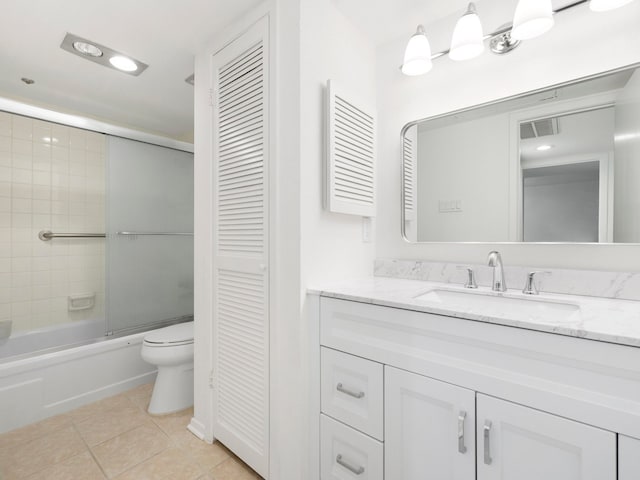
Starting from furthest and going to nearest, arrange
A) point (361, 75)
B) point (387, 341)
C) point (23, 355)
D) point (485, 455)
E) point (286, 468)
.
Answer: point (23, 355) < point (361, 75) < point (286, 468) < point (387, 341) < point (485, 455)

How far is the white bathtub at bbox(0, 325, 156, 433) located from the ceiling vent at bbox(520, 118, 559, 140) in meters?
2.76

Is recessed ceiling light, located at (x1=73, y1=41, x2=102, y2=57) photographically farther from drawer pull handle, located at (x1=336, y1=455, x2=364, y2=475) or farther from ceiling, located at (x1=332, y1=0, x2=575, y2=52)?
drawer pull handle, located at (x1=336, y1=455, x2=364, y2=475)

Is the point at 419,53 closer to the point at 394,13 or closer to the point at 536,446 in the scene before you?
the point at 394,13

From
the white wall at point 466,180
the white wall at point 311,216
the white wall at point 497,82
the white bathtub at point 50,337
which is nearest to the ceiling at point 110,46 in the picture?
the white wall at point 311,216

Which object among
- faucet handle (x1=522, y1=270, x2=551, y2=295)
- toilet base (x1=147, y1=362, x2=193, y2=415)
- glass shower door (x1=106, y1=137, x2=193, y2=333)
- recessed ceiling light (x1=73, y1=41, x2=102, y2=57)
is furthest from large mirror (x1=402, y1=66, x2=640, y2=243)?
glass shower door (x1=106, y1=137, x2=193, y2=333)

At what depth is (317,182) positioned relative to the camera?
54.1 inches

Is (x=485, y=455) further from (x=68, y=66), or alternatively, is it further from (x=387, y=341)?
(x=68, y=66)

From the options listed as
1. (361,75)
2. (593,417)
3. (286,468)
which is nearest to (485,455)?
(593,417)

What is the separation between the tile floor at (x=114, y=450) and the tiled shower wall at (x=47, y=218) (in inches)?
40.6

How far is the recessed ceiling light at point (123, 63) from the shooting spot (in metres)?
1.92

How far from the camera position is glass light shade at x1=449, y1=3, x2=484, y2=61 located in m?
1.33

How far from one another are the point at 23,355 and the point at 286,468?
2.13 meters

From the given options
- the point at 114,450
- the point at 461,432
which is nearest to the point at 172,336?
the point at 114,450

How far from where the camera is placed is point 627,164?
46.4 inches
